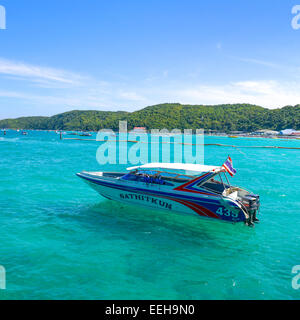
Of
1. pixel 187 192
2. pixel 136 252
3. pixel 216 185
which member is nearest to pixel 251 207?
pixel 216 185

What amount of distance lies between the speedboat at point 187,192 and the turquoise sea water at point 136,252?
871 mm

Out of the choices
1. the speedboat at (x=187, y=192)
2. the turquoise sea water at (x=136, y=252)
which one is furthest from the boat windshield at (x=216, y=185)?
the turquoise sea water at (x=136, y=252)

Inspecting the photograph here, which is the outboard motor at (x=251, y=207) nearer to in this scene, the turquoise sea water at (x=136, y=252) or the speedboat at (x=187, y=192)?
the speedboat at (x=187, y=192)

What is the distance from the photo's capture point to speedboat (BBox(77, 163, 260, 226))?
12.4 meters

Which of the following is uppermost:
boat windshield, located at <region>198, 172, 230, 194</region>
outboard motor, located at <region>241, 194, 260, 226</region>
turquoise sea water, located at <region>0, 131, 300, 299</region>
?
boat windshield, located at <region>198, 172, 230, 194</region>

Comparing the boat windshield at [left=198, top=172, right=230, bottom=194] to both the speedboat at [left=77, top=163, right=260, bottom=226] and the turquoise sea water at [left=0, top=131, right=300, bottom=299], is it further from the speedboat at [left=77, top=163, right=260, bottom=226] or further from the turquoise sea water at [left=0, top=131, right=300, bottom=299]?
the turquoise sea water at [left=0, top=131, right=300, bottom=299]

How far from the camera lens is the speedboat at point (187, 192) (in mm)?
12406

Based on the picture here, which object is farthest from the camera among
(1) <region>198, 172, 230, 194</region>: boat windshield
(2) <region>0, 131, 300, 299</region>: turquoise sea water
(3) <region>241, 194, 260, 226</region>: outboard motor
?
(1) <region>198, 172, 230, 194</region>: boat windshield

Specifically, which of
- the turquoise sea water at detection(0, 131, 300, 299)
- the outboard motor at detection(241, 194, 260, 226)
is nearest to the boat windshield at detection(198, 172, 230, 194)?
the outboard motor at detection(241, 194, 260, 226)

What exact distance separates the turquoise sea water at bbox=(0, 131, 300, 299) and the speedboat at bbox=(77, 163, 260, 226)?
0.87 m

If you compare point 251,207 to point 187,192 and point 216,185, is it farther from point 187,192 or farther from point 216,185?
point 187,192

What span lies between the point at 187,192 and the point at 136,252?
432 cm
